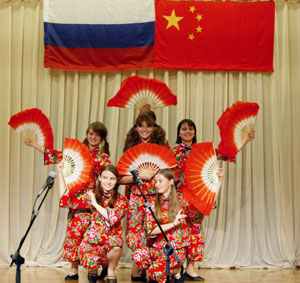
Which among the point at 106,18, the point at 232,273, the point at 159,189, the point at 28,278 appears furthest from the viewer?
the point at 106,18

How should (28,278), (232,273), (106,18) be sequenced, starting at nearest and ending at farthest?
(28,278) → (232,273) → (106,18)

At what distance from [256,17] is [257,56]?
0.39 meters

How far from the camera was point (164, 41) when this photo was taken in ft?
16.0

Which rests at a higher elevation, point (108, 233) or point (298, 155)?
point (298, 155)

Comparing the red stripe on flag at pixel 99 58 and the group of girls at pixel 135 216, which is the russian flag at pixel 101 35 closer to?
the red stripe on flag at pixel 99 58

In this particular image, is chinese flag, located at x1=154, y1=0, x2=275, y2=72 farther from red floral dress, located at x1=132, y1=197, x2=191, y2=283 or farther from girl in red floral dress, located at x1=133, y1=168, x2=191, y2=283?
red floral dress, located at x1=132, y1=197, x2=191, y2=283

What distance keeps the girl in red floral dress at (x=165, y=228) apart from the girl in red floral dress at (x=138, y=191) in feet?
0.43

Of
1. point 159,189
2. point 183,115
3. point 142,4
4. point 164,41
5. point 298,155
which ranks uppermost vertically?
point 142,4

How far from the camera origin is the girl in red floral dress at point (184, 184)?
13.5 ft

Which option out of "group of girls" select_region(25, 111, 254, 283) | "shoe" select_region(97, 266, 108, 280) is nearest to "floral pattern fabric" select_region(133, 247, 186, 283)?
"group of girls" select_region(25, 111, 254, 283)

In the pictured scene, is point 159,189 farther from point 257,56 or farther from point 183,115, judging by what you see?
point 257,56

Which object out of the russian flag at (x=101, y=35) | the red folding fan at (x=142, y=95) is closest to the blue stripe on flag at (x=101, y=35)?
the russian flag at (x=101, y=35)

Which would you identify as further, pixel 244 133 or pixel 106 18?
pixel 106 18

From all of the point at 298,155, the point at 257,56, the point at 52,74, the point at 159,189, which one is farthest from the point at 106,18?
the point at 298,155
